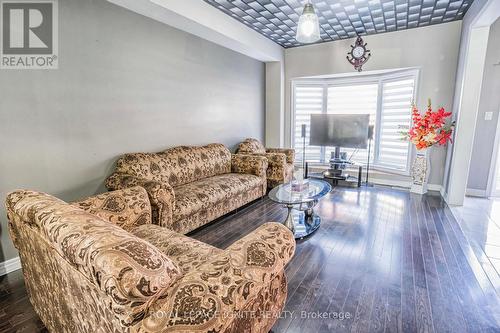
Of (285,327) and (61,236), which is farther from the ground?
(61,236)

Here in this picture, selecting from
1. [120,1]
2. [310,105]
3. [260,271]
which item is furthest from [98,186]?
[310,105]

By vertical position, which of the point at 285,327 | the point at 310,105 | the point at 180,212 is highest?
the point at 310,105

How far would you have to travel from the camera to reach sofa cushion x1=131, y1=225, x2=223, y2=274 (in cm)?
150

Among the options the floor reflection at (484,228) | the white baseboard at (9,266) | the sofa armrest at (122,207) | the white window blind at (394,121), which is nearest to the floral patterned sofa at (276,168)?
the white window blind at (394,121)

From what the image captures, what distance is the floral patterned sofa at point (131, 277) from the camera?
2.69 feet

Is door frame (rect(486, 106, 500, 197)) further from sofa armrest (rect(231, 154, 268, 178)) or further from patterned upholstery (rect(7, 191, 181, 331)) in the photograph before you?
patterned upholstery (rect(7, 191, 181, 331))

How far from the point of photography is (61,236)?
99 centimetres

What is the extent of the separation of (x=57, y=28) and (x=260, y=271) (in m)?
2.76

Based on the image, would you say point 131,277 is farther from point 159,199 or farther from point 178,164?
point 178,164

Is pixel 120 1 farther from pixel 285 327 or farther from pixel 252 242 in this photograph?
pixel 285 327

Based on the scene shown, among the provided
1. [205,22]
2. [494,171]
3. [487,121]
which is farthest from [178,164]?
[494,171]

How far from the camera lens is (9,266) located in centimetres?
219

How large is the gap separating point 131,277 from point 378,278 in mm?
1997

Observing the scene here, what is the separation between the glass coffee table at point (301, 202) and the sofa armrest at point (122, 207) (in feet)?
4.13
